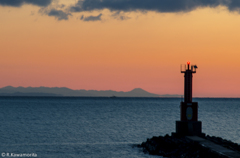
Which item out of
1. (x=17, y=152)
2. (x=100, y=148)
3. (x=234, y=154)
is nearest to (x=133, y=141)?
(x=100, y=148)

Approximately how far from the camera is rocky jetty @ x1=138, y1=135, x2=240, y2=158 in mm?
20797

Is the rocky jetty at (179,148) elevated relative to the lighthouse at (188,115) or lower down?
lower down

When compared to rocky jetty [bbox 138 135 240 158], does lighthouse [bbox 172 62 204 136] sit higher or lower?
higher

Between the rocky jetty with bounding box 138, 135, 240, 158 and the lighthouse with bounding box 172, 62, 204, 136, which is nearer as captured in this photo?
the rocky jetty with bounding box 138, 135, 240, 158

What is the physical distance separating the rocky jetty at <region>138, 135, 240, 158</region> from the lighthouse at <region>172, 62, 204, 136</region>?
3.31 ft

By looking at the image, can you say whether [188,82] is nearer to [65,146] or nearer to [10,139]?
[65,146]

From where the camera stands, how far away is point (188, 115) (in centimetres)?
2720

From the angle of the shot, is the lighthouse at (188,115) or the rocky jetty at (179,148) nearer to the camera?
the rocky jetty at (179,148)

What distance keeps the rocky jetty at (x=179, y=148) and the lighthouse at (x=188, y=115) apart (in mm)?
1009

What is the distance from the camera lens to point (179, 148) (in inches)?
921

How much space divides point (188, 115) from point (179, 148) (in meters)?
4.46

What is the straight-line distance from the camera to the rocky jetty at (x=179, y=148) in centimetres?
2080

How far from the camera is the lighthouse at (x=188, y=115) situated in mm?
26953

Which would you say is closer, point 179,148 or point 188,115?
point 179,148
